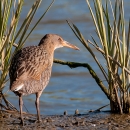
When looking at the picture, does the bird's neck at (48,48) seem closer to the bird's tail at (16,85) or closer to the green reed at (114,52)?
the green reed at (114,52)

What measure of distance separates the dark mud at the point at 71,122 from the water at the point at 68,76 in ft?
5.39

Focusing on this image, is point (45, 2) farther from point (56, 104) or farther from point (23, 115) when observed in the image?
point (23, 115)

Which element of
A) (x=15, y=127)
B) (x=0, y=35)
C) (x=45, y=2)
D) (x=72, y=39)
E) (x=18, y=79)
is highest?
(x=45, y=2)

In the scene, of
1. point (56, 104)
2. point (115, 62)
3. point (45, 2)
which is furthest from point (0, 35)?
point (45, 2)

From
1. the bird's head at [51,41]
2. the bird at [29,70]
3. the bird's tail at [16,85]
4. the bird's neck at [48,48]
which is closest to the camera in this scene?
the bird's tail at [16,85]

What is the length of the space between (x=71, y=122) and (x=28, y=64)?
3.24ft

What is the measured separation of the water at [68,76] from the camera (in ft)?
35.0

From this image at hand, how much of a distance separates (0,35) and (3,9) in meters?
0.36

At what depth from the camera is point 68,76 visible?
12.0 m

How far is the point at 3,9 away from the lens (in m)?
8.28

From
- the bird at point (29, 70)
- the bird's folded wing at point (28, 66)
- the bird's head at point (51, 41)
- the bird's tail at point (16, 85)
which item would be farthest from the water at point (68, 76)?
the bird's tail at point (16, 85)

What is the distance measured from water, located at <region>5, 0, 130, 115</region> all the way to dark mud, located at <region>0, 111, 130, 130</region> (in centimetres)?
164

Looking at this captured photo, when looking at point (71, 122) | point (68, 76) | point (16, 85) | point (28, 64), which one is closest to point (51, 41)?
A: point (28, 64)

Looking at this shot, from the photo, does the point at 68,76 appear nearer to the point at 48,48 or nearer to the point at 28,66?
the point at 48,48
